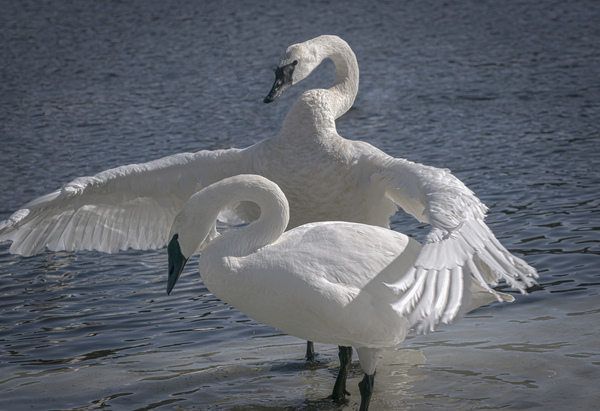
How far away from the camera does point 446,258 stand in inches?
168

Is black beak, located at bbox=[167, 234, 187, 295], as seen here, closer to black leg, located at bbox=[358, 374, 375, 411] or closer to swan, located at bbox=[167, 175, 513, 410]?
swan, located at bbox=[167, 175, 513, 410]

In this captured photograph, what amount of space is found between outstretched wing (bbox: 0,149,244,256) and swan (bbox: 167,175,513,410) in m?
1.42

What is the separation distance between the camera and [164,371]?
6062 millimetres

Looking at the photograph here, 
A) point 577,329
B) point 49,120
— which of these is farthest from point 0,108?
point 577,329

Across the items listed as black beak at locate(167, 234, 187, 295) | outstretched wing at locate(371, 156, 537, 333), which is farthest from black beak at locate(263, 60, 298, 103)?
black beak at locate(167, 234, 187, 295)

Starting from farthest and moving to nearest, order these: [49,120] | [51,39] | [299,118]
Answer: [51,39], [49,120], [299,118]

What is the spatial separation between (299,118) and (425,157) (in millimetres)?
5117

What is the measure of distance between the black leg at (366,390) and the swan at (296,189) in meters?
0.91

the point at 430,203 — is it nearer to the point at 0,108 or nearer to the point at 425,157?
the point at 425,157

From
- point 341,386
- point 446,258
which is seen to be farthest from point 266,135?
point 446,258

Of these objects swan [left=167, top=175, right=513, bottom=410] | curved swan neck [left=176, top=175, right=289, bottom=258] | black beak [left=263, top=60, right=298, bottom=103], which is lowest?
swan [left=167, top=175, right=513, bottom=410]

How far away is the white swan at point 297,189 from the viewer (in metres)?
5.03

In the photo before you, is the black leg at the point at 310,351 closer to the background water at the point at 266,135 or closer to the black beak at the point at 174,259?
the background water at the point at 266,135

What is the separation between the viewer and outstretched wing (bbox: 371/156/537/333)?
404cm
